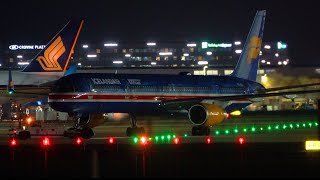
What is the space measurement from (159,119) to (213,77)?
276 inches

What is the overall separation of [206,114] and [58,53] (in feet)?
131

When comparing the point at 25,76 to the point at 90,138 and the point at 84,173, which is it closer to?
the point at 90,138

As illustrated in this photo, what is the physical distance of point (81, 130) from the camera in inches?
1998

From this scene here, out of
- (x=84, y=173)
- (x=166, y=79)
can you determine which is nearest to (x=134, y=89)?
(x=166, y=79)

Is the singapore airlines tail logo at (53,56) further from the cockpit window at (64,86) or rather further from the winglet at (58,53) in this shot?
the cockpit window at (64,86)

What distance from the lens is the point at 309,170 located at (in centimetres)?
2655

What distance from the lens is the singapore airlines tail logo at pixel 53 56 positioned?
293 feet

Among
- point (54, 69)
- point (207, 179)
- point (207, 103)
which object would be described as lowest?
point (207, 179)

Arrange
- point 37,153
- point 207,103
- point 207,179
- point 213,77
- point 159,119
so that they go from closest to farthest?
point 207,179, point 37,153, point 207,103, point 213,77, point 159,119

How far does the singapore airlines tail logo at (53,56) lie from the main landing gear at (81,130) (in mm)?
37038

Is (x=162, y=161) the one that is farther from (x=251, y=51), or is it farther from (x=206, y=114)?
(x=251, y=51)

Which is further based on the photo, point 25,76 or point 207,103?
point 25,76

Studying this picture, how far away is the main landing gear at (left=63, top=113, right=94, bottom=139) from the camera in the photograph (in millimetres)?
50531

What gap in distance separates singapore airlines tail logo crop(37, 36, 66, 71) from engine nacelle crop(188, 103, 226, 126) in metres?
37.6
